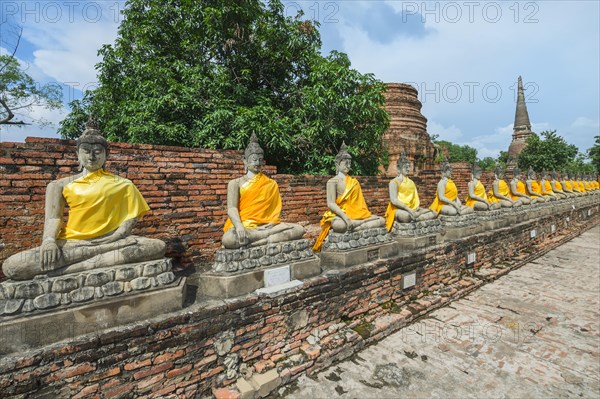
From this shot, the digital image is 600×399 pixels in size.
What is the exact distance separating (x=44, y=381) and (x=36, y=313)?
0.52 metres

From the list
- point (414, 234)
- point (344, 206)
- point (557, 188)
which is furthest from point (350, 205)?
point (557, 188)

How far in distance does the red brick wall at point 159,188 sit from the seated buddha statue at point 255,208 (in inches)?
57.0

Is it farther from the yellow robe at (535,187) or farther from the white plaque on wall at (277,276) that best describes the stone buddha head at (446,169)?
the yellow robe at (535,187)

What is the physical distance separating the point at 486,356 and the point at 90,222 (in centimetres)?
473

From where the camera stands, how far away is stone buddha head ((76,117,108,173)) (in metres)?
2.88

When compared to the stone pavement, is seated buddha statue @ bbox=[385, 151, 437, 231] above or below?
above

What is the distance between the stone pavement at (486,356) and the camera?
3.29 m

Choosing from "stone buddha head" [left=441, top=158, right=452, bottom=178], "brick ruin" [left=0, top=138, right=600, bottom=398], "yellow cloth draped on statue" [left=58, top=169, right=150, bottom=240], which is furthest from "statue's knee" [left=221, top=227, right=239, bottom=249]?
"stone buddha head" [left=441, top=158, right=452, bottom=178]

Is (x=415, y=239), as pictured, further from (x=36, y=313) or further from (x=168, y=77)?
(x=168, y=77)

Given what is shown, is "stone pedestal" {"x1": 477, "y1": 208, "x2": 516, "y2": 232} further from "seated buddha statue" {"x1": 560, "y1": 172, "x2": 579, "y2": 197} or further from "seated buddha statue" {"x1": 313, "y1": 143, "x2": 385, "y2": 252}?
"seated buddha statue" {"x1": 560, "y1": 172, "x2": 579, "y2": 197}

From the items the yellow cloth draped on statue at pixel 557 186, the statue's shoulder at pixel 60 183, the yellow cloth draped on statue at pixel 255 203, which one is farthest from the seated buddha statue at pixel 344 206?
the yellow cloth draped on statue at pixel 557 186

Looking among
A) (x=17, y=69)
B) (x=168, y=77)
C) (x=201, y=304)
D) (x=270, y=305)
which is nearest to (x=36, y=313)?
(x=201, y=304)

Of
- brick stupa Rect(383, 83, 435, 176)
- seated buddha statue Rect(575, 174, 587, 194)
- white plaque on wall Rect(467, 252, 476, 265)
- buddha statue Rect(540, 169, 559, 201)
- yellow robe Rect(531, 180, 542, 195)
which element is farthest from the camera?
seated buddha statue Rect(575, 174, 587, 194)

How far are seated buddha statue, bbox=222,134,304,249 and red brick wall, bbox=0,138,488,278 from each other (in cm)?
145
